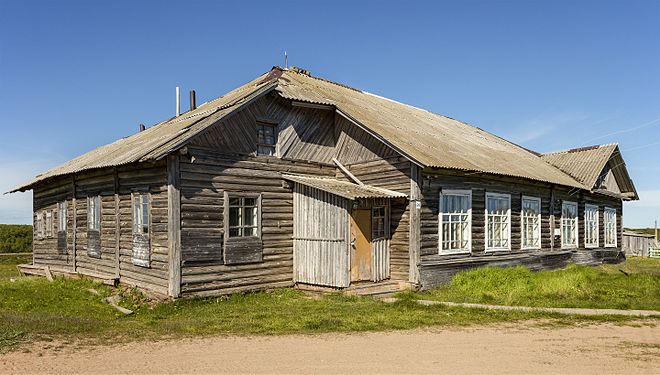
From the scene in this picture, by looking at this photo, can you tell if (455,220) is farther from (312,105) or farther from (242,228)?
(242,228)

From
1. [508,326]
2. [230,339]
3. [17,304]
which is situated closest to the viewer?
[230,339]

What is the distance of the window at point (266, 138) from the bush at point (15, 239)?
27294mm

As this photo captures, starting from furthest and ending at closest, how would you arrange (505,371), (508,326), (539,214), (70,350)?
(539,214) < (508,326) < (70,350) < (505,371)

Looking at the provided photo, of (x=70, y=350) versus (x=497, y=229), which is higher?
(x=497, y=229)

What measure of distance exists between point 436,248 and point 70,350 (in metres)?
10.9

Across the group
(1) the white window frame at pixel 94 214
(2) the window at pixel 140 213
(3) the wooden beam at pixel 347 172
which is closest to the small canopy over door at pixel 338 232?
(3) the wooden beam at pixel 347 172

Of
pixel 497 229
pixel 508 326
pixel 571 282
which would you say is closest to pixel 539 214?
pixel 497 229

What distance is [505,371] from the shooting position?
705 centimetres

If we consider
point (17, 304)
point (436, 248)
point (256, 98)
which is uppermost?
point (256, 98)

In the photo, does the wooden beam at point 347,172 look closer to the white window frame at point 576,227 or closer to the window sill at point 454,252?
the window sill at point 454,252

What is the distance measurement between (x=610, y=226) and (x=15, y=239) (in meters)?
36.6

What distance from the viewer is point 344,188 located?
15234 mm

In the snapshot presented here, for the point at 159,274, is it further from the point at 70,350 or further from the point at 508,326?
the point at 508,326

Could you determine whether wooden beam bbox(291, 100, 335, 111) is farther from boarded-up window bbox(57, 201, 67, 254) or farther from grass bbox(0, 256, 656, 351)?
boarded-up window bbox(57, 201, 67, 254)
